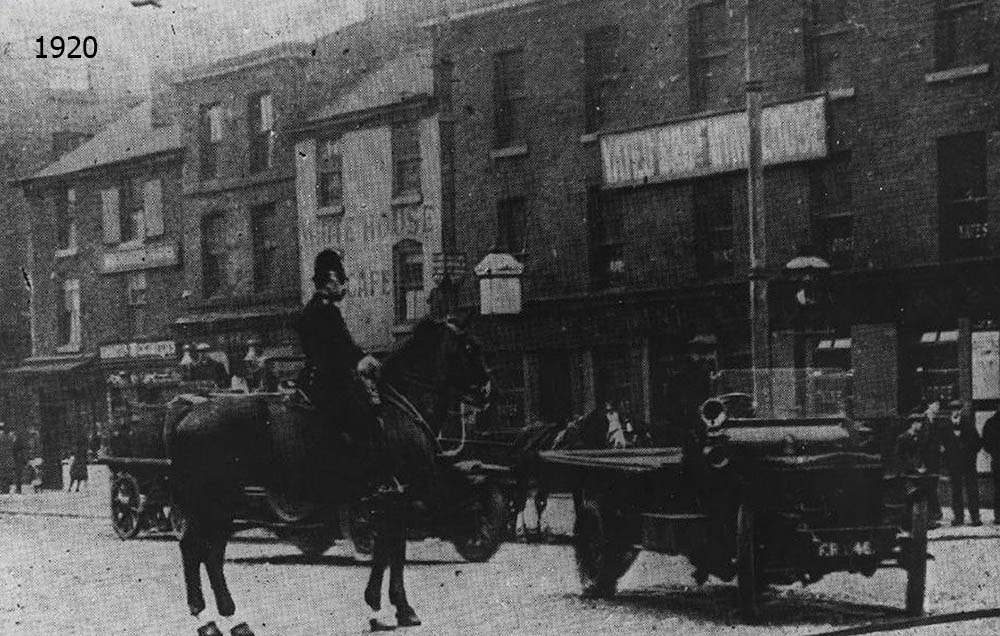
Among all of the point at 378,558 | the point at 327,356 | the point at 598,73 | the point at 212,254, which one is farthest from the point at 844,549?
the point at 212,254

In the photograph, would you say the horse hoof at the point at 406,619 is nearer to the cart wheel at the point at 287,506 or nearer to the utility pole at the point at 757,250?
the cart wheel at the point at 287,506

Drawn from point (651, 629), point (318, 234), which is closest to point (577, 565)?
point (651, 629)

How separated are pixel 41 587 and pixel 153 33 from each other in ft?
12.9

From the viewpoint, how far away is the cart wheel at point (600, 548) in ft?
34.8

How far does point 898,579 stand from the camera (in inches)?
433

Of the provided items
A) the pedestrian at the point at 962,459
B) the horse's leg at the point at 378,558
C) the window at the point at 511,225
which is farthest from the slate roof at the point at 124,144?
the pedestrian at the point at 962,459

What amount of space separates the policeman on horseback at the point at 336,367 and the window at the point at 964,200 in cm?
615

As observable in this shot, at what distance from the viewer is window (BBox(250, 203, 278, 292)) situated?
995 centimetres

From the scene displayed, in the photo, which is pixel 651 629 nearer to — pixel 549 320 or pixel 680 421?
pixel 680 421

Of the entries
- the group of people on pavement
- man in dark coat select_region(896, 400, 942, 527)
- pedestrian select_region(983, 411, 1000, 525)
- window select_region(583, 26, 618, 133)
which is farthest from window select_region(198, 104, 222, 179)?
pedestrian select_region(983, 411, 1000, 525)

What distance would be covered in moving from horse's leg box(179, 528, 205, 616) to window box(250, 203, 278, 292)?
1722mm

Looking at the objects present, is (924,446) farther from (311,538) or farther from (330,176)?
(330,176)

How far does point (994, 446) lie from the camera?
1298cm

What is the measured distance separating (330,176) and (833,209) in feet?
14.6
